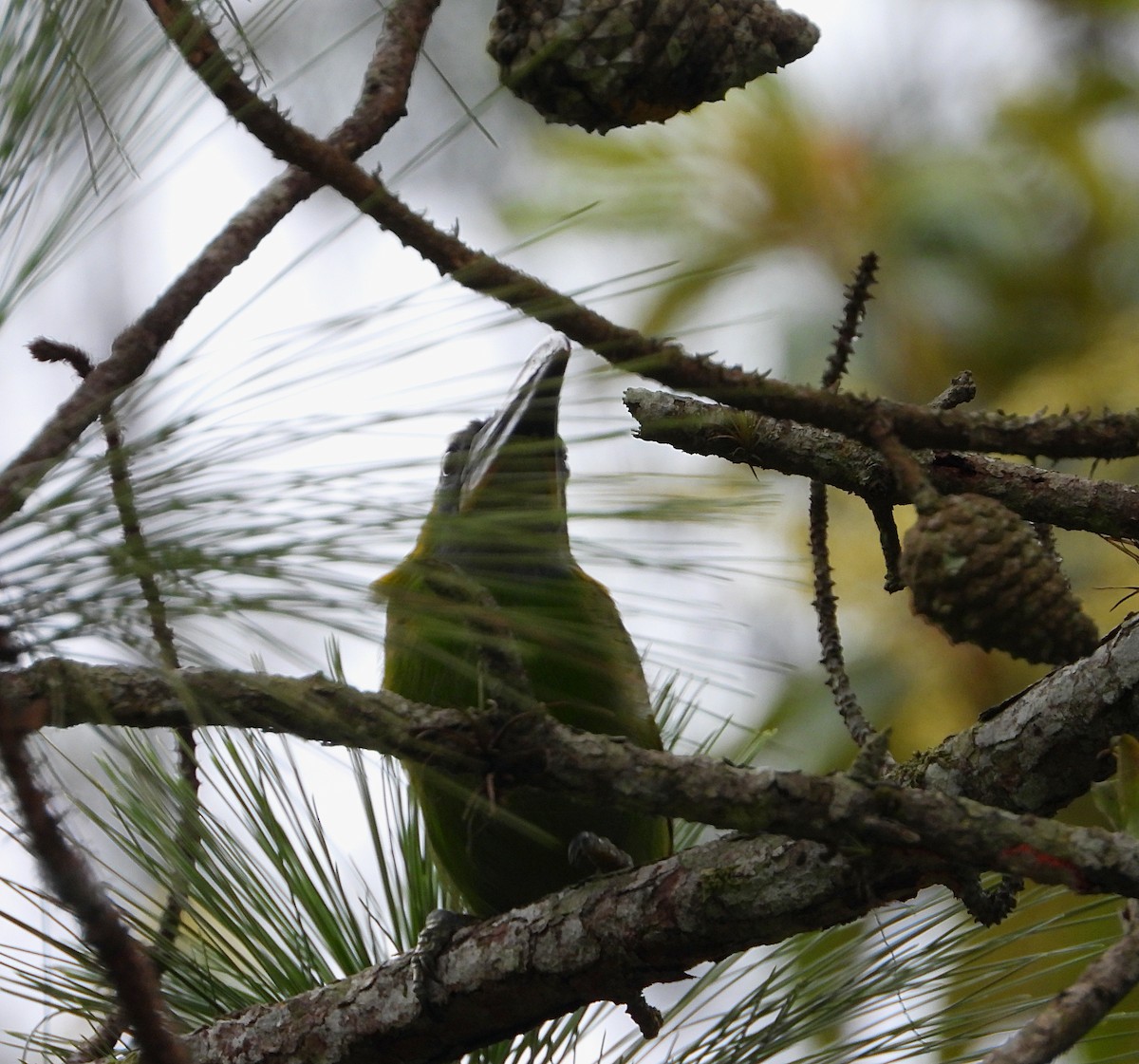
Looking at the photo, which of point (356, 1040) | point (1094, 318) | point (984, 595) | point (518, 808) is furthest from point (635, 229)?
point (984, 595)

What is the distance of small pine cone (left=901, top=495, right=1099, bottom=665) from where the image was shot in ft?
3.00

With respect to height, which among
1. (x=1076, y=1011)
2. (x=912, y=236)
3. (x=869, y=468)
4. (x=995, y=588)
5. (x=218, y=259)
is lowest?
(x=1076, y=1011)

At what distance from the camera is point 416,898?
6.70 ft

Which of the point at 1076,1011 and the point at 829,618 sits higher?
the point at 829,618

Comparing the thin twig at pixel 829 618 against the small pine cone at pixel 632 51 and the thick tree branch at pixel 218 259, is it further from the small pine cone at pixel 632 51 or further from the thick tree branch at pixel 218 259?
the thick tree branch at pixel 218 259

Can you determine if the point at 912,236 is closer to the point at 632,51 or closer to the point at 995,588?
the point at 632,51

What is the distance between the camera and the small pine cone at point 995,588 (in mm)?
913

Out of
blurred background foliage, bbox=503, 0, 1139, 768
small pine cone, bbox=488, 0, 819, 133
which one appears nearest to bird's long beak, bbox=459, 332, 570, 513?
small pine cone, bbox=488, 0, 819, 133

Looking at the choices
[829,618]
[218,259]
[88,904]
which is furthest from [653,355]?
[829,618]

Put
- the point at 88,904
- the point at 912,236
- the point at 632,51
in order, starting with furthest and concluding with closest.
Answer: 1. the point at 912,236
2. the point at 632,51
3. the point at 88,904

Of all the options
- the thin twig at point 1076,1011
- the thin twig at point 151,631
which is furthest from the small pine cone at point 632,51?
the thin twig at point 1076,1011

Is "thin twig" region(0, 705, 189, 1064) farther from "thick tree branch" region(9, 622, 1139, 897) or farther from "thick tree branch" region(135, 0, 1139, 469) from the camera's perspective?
"thick tree branch" region(135, 0, 1139, 469)

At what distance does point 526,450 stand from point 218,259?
319 mm

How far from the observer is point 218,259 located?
3.55ft
